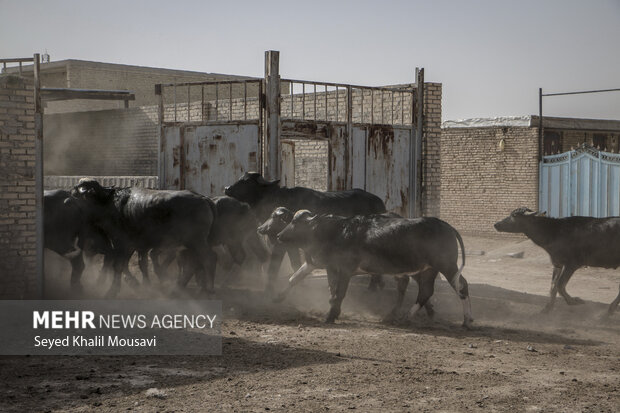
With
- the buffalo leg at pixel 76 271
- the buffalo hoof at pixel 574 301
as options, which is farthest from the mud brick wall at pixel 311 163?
the buffalo hoof at pixel 574 301

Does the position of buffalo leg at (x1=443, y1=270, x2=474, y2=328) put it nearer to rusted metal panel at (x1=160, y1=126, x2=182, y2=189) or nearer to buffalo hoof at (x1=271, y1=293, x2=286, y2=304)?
buffalo hoof at (x1=271, y1=293, x2=286, y2=304)

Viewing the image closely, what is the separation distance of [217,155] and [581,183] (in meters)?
10.2

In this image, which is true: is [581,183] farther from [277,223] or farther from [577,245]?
[277,223]

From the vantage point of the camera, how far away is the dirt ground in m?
5.51

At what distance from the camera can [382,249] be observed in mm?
8961

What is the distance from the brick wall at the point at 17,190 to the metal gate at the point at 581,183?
539 inches

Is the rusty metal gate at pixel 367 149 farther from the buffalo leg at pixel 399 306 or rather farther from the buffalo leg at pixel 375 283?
the buffalo leg at pixel 399 306

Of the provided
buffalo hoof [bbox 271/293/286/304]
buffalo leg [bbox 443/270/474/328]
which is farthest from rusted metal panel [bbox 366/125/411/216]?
buffalo leg [bbox 443/270/474/328]

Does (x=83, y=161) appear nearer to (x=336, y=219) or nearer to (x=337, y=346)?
(x=336, y=219)

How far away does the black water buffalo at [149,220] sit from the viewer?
10242 millimetres

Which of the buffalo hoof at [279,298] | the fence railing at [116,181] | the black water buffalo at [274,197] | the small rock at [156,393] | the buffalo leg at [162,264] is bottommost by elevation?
the small rock at [156,393]

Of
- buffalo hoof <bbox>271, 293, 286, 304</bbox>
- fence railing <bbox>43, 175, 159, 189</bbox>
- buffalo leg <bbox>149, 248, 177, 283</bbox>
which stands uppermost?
fence railing <bbox>43, 175, 159, 189</bbox>

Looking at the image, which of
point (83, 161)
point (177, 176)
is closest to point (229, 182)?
point (177, 176)

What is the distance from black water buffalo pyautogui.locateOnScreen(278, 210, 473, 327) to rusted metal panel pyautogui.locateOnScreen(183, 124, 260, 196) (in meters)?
3.48
